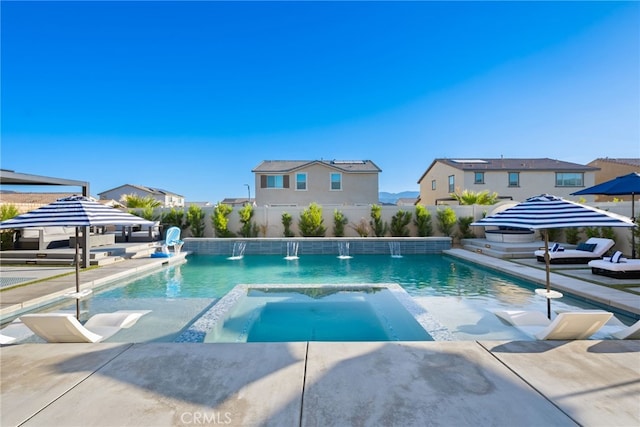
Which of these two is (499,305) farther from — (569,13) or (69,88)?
(69,88)

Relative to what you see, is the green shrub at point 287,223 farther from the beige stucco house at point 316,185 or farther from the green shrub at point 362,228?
the beige stucco house at point 316,185

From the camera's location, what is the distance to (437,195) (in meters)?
32.0

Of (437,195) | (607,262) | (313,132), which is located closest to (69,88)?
(313,132)

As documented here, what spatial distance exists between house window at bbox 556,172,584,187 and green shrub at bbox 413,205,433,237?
1860cm

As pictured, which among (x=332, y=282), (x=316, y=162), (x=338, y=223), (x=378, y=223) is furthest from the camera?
(x=316, y=162)

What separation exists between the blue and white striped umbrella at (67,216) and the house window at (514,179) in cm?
3105

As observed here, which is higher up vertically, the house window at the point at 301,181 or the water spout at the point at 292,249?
the house window at the point at 301,181

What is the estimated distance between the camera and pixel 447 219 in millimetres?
17078

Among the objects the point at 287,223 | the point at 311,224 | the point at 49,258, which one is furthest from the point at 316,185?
the point at 49,258

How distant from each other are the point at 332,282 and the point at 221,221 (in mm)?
10617

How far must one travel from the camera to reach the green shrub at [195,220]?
17812 millimetres

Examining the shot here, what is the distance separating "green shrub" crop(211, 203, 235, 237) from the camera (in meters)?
17.7

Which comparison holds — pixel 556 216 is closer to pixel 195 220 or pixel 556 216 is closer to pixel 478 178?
pixel 195 220

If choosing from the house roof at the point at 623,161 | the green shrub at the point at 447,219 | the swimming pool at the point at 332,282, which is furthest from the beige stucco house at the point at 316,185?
the house roof at the point at 623,161
